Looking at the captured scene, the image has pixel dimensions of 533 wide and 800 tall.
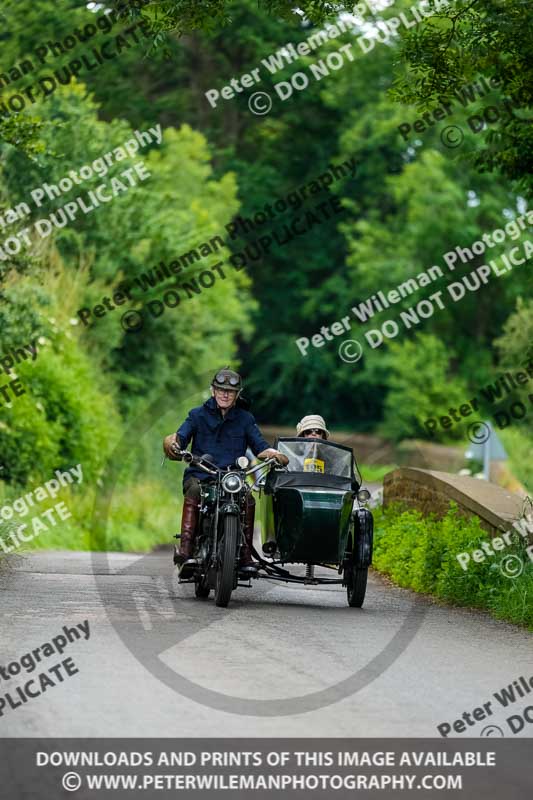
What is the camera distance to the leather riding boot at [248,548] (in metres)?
12.9

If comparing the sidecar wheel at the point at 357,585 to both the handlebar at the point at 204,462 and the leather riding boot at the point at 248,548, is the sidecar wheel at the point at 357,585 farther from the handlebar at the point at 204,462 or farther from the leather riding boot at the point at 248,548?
the handlebar at the point at 204,462

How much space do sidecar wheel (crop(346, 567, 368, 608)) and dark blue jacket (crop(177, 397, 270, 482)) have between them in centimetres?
135

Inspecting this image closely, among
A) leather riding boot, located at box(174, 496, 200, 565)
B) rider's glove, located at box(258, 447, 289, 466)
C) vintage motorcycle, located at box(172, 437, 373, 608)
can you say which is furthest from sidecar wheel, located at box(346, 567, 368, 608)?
leather riding boot, located at box(174, 496, 200, 565)

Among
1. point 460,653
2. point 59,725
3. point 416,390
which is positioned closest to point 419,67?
point 460,653

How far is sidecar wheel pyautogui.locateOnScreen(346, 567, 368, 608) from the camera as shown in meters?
13.6

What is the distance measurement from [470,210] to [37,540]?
36975 millimetres

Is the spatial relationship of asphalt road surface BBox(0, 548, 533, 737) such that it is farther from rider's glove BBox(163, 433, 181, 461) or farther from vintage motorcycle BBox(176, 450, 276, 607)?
rider's glove BBox(163, 433, 181, 461)

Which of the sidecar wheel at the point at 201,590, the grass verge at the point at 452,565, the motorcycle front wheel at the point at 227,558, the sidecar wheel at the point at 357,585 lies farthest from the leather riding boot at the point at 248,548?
the grass verge at the point at 452,565

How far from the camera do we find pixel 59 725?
768 centimetres

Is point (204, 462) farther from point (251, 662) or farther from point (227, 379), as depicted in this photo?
point (251, 662)

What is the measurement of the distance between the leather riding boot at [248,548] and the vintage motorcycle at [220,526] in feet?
0.18

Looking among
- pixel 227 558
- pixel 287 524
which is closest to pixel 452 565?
pixel 287 524

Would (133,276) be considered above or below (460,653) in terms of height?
above
